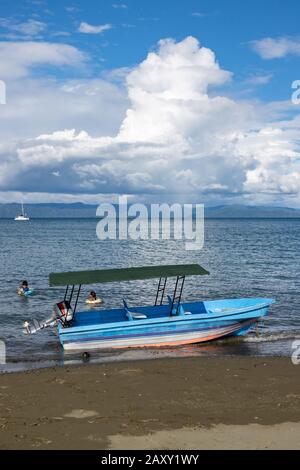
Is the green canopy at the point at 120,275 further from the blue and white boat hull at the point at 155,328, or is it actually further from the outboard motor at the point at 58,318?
the blue and white boat hull at the point at 155,328

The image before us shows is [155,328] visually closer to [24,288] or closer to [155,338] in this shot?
[155,338]

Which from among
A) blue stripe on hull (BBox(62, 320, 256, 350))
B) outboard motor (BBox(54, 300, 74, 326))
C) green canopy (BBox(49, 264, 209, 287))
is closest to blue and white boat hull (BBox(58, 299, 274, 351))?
blue stripe on hull (BBox(62, 320, 256, 350))

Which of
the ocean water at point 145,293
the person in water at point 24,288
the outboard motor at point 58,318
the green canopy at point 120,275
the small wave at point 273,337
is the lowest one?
the ocean water at point 145,293

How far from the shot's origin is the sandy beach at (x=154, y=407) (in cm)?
1009

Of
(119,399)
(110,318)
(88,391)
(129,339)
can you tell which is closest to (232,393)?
(119,399)

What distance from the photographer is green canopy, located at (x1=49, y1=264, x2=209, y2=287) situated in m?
21.0

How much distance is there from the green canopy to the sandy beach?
4774 mm

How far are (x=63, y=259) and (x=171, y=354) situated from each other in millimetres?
44812

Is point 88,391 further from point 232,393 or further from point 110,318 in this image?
point 110,318

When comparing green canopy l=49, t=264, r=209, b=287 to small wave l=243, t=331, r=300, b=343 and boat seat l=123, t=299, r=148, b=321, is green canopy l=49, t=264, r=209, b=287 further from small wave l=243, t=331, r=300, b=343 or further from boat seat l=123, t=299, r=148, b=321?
small wave l=243, t=331, r=300, b=343

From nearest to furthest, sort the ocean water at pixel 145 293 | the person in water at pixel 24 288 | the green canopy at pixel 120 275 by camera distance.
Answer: the ocean water at pixel 145 293 < the green canopy at pixel 120 275 < the person in water at pixel 24 288

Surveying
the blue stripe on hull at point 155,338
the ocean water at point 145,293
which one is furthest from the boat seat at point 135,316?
the ocean water at point 145,293

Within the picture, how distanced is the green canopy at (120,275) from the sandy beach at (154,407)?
15.7 ft

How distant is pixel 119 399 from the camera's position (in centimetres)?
1286
